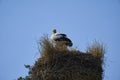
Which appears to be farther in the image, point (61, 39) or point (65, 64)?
point (61, 39)

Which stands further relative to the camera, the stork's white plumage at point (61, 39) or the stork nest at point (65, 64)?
the stork's white plumage at point (61, 39)

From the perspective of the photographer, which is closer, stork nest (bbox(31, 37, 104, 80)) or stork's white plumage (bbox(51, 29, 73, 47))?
stork nest (bbox(31, 37, 104, 80))

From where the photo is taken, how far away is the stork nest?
11.2 metres

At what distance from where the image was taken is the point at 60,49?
12.2 m

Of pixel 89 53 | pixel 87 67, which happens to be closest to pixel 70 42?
pixel 89 53

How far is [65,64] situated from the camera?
1154cm

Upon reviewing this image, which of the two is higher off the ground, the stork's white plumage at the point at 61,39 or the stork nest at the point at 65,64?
the stork's white plumage at the point at 61,39

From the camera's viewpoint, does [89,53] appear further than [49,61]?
Yes

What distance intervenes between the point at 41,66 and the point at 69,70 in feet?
3.05

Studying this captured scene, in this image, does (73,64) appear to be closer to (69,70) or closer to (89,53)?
(69,70)

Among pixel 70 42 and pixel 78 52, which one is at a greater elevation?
pixel 70 42

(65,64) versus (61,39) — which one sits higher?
(61,39)

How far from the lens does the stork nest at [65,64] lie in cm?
1121

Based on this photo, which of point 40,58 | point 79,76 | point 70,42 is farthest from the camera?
point 70,42
